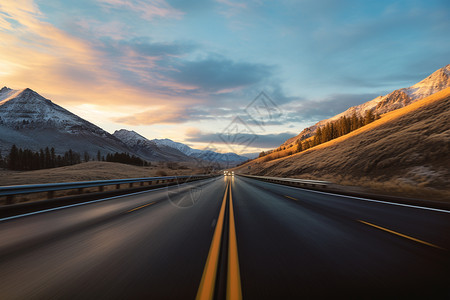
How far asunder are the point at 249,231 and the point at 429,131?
35409mm

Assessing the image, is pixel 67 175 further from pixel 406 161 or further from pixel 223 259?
pixel 406 161

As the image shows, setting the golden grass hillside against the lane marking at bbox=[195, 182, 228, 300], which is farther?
the golden grass hillside

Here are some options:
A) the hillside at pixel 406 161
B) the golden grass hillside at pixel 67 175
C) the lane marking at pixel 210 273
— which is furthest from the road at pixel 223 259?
the golden grass hillside at pixel 67 175

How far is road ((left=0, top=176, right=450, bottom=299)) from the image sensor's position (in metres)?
2.95

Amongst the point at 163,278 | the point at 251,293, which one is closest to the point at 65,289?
the point at 163,278

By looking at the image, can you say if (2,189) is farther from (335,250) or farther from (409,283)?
(409,283)

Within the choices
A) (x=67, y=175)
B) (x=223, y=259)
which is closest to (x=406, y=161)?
(x=223, y=259)

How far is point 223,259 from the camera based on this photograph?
3990 mm

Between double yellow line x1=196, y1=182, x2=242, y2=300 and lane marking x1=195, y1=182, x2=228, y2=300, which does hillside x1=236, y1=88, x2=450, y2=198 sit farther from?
lane marking x1=195, y1=182, x2=228, y2=300

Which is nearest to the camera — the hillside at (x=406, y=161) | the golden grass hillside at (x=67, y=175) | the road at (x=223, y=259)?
the road at (x=223, y=259)

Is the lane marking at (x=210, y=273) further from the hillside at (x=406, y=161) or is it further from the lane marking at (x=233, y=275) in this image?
the hillside at (x=406, y=161)

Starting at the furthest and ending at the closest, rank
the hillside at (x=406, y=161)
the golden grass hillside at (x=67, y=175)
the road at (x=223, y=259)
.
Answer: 1. the golden grass hillside at (x=67, y=175)
2. the hillside at (x=406, y=161)
3. the road at (x=223, y=259)

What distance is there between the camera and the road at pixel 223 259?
295 cm

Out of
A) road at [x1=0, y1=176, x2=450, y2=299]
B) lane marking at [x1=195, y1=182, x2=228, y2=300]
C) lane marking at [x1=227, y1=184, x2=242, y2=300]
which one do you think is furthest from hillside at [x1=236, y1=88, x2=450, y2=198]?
lane marking at [x1=195, y1=182, x2=228, y2=300]
